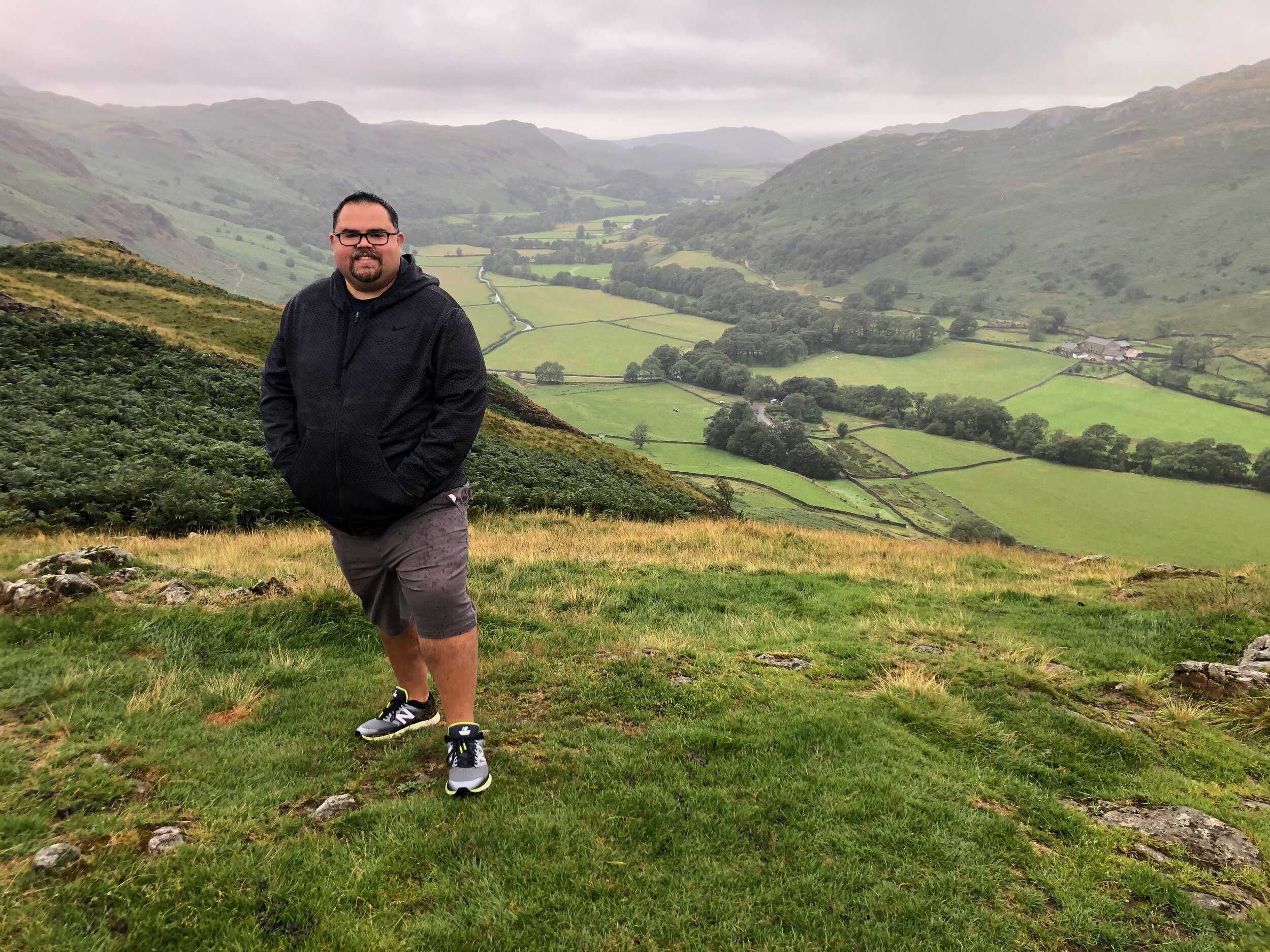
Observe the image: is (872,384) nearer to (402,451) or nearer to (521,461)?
(521,461)

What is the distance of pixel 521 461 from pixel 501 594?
14.0 meters

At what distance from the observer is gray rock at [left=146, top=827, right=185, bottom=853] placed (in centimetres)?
346

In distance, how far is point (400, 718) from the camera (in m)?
4.96

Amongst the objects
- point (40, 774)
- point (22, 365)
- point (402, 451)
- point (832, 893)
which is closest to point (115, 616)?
point (40, 774)

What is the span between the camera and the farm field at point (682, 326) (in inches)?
5994

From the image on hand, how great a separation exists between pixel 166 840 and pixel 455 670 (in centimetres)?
180

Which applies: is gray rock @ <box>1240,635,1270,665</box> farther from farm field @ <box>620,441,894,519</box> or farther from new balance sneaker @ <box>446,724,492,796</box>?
farm field @ <box>620,441,894,519</box>

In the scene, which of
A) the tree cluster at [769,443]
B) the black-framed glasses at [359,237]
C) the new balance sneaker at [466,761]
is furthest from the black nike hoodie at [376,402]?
the tree cluster at [769,443]

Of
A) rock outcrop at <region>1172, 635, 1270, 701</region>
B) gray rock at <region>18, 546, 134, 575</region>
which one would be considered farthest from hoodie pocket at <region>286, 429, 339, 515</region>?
rock outcrop at <region>1172, 635, 1270, 701</region>

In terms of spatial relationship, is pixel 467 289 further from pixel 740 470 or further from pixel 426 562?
pixel 426 562

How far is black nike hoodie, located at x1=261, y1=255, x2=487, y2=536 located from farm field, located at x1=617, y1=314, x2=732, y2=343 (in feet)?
455

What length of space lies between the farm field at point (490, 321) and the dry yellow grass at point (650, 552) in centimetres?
11674

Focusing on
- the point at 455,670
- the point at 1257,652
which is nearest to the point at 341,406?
the point at 455,670

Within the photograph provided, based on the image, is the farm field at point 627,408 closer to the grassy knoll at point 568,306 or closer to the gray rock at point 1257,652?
the grassy knoll at point 568,306
